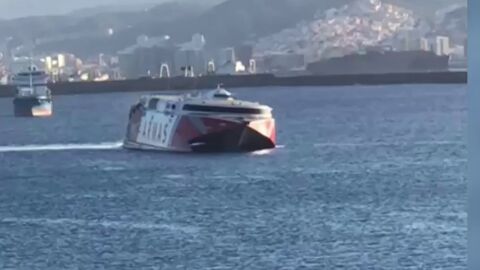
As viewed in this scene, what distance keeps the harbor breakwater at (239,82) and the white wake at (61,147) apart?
134 feet

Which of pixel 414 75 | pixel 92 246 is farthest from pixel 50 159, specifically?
pixel 414 75

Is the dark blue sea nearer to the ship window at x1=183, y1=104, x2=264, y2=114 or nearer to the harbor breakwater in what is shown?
the ship window at x1=183, y1=104, x2=264, y2=114

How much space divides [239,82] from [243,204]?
7197 cm

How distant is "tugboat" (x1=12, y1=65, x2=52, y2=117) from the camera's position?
2928 inches

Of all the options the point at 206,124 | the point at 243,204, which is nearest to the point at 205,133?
the point at 206,124

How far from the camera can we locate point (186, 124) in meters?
37.1

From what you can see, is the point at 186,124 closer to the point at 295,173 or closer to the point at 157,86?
the point at 295,173

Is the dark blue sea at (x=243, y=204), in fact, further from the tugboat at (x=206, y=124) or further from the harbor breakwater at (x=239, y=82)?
the harbor breakwater at (x=239, y=82)

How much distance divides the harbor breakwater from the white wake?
134 feet

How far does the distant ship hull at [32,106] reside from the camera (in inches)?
2916

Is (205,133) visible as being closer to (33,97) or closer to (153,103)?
(153,103)

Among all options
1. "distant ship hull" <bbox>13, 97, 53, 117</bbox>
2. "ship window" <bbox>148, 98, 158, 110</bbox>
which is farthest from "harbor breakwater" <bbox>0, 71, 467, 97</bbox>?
"ship window" <bbox>148, 98, 158, 110</bbox>

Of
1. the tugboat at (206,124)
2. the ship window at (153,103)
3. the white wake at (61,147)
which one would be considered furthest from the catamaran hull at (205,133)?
the white wake at (61,147)

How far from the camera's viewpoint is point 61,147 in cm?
4756
